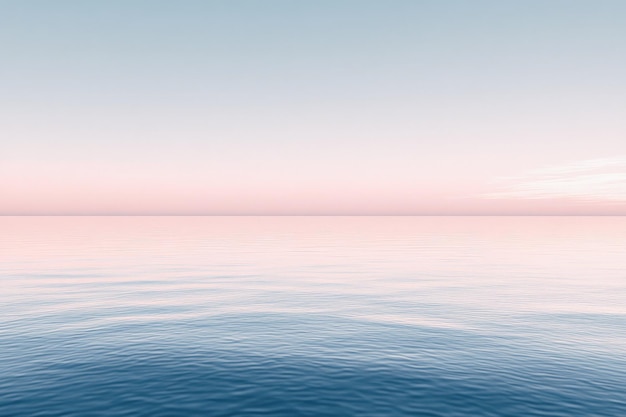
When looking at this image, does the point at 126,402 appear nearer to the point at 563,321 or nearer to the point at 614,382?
the point at 614,382

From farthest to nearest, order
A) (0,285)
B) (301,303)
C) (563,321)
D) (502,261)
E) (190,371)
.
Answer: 1. (502,261)
2. (0,285)
3. (301,303)
4. (563,321)
5. (190,371)

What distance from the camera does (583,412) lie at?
26.5 metres

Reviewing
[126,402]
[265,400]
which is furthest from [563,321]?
[126,402]

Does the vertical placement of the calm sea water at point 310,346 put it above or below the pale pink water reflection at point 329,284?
below

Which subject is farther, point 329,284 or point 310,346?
point 329,284

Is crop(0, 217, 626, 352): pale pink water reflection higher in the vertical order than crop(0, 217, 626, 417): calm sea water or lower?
higher

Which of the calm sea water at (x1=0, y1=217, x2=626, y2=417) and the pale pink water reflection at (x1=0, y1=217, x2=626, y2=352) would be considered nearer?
the calm sea water at (x1=0, y1=217, x2=626, y2=417)

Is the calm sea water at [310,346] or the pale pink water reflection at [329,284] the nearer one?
the calm sea water at [310,346]

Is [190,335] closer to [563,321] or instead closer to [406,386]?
[406,386]

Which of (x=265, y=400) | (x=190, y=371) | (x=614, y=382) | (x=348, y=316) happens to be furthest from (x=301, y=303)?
(x=614, y=382)

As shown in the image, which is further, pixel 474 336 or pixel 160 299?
pixel 160 299

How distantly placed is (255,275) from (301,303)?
2938cm

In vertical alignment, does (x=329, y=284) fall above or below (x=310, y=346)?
above

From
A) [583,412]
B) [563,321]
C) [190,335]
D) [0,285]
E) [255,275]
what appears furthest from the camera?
[255,275]
